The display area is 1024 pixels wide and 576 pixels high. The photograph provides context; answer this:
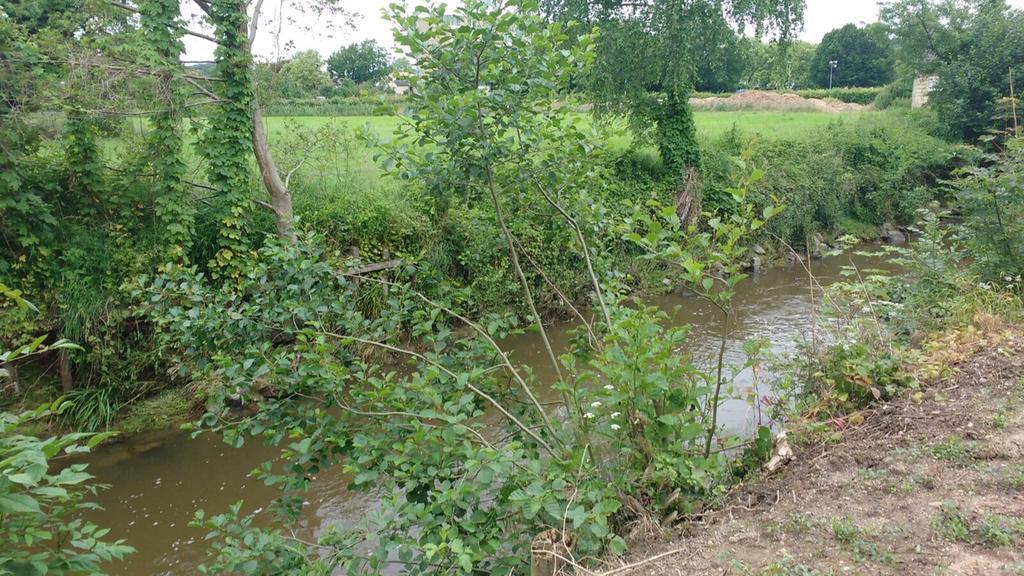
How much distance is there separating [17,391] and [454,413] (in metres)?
6.87

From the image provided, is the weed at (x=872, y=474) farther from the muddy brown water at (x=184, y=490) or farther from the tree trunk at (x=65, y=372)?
the tree trunk at (x=65, y=372)

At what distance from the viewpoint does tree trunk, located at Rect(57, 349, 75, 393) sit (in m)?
7.41

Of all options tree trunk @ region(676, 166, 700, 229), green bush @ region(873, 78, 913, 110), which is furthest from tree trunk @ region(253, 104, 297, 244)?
green bush @ region(873, 78, 913, 110)

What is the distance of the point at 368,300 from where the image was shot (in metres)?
8.68

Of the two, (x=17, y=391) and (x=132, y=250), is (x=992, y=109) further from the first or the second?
(x=17, y=391)

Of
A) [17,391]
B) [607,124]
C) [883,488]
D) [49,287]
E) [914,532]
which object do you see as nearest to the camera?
[914,532]

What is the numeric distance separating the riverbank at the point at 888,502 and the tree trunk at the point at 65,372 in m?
7.22

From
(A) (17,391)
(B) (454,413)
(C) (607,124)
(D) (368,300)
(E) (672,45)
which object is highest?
(E) (672,45)

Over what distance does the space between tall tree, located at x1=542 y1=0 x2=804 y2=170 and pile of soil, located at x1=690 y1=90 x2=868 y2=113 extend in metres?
16.3

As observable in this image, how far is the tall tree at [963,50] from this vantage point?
1875cm

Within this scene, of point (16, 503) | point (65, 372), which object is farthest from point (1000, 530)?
point (65, 372)

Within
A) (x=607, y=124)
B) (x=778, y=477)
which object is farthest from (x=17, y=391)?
(x=778, y=477)

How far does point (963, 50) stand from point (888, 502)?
2227 cm

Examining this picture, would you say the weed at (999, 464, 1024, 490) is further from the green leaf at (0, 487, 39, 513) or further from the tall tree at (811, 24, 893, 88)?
the tall tree at (811, 24, 893, 88)
